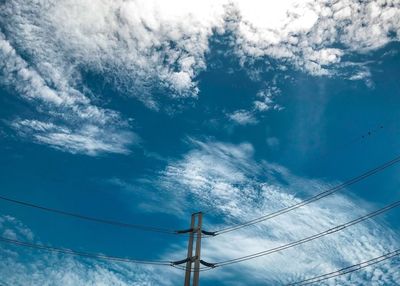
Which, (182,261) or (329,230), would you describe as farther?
(182,261)

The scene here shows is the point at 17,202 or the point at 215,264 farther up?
the point at 17,202

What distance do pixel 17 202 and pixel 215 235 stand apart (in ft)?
46.6

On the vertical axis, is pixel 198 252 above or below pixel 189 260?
above

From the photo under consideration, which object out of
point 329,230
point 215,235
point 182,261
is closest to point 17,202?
point 182,261

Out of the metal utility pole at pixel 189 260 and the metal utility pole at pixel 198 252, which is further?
the metal utility pole at pixel 189 260

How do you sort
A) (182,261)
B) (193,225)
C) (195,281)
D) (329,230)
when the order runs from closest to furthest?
(329,230)
(195,281)
(182,261)
(193,225)

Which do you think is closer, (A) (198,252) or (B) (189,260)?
(B) (189,260)

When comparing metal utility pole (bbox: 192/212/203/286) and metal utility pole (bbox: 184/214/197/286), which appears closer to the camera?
metal utility pole (bbox: 192/212/203/286)

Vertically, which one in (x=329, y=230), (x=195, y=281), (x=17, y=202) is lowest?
(x=195, y=281)

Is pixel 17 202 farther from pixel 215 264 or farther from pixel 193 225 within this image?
pixel 215 264

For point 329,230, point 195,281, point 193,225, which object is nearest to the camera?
point 329,230

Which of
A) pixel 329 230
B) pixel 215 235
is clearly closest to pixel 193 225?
pixel 215 235

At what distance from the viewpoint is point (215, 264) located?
23.0 metres

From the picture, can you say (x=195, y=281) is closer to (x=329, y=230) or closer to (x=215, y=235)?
(x=215, y=235)
